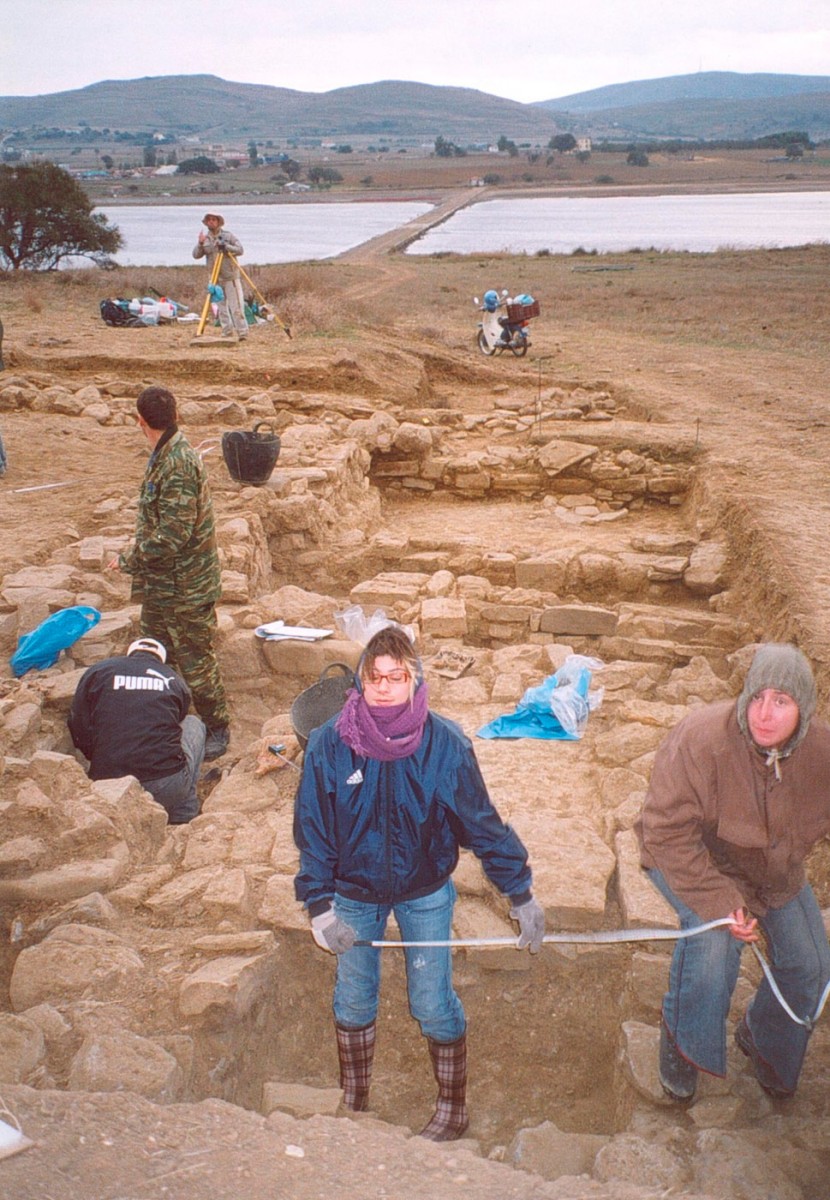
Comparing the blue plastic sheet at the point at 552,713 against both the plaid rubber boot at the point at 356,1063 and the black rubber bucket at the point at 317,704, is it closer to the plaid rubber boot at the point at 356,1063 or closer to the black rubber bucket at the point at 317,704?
the black rubber bucket at the point at 317,704

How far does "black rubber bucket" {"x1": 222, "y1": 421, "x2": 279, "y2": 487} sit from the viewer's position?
8.63m

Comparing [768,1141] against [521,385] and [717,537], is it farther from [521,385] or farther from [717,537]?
[521,385]

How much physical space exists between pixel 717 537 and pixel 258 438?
14.5 ft

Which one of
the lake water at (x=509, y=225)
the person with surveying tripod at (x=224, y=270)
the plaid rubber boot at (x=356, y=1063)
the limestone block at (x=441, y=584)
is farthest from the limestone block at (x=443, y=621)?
the lake water at (x=509, y=225)

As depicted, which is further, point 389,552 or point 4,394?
point 4,394

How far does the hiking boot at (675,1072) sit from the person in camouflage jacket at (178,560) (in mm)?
3527

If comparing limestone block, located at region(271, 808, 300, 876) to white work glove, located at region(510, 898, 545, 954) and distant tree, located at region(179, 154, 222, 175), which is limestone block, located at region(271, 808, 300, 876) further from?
distant tree, located at region(179, 154, 222, 175)

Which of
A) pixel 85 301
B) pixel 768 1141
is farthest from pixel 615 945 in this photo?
pixel 85 301

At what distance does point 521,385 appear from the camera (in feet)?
46.0

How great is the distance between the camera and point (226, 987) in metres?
3.60

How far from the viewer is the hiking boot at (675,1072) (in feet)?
11.0

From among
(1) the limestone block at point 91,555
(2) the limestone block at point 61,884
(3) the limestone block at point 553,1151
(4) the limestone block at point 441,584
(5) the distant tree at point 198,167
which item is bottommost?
(3) the limestone block at point 553,1151

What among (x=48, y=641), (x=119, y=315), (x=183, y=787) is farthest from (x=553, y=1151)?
(x=119, y=315)

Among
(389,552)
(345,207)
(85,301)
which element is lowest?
(389,552)
